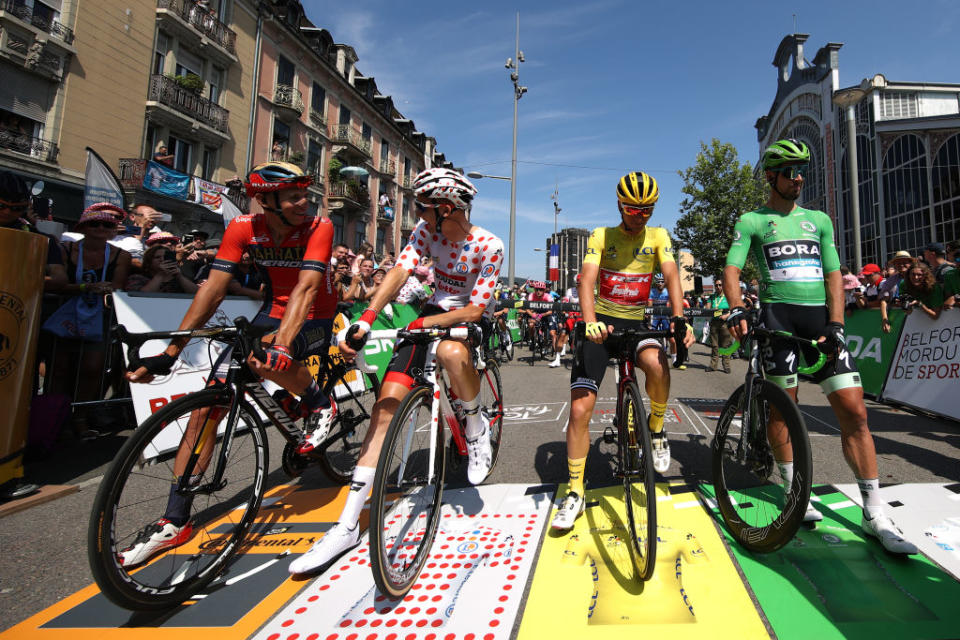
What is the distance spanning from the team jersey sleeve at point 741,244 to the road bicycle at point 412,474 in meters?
1.86

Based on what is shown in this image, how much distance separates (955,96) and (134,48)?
45357 mm

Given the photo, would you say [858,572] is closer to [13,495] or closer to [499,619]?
[499,619]

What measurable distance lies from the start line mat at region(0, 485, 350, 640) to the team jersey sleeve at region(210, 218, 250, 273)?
162cm

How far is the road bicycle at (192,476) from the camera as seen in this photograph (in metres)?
1.98

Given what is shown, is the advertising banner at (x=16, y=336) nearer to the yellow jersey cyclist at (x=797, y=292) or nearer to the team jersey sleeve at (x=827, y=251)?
the yellow jersey cyclist at (x=797, y=292)

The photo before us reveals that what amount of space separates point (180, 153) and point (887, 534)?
86.1 ft

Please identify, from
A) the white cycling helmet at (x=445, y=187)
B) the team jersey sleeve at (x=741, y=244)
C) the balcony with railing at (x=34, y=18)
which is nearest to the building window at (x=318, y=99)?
the balcony with railing at (x=34, y=18)

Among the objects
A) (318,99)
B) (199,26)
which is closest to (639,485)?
(199,26)

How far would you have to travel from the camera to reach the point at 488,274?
305 centimetres

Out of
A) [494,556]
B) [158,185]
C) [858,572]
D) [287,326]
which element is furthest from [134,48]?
[858,572]

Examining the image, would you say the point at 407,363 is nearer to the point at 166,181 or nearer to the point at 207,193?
the point at 166,181

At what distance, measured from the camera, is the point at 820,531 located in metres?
2.75

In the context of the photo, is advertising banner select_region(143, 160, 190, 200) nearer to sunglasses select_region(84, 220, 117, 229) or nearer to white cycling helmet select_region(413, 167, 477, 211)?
sunglasses select_region(84, 220, 117, 229)

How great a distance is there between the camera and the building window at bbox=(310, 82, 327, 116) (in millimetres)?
30312
